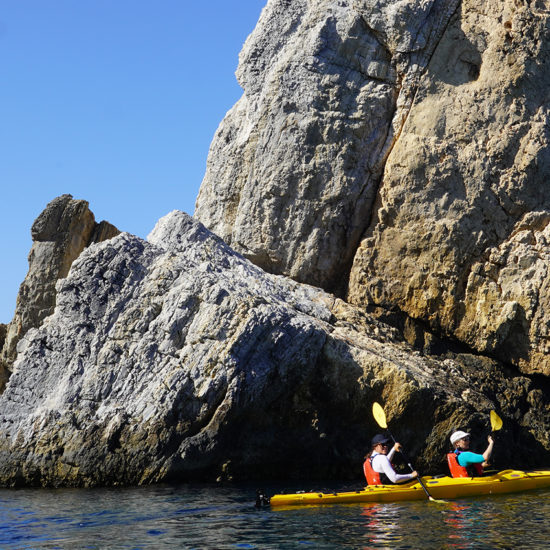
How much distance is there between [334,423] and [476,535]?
6.46 m

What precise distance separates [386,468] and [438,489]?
0.97 m

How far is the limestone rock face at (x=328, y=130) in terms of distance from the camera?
1950 centimetres

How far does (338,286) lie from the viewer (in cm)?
1966

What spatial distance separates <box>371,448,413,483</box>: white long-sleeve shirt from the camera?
482 inches

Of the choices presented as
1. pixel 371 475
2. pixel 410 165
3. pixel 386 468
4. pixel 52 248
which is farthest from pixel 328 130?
pixel 386 468

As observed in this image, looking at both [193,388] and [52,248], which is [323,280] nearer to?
[193,388]

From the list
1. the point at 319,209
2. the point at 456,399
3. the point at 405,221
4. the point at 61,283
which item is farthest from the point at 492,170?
the point at 61,283

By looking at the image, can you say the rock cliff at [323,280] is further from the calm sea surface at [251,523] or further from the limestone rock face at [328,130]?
the calm sea surface at [251,523]

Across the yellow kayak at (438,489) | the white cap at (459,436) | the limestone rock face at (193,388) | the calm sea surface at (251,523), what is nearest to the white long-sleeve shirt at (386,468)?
the yellow kayak at (438,489)

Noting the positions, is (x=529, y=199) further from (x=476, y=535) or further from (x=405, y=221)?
(x=476, y=535)

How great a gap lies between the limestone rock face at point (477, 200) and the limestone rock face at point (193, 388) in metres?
2.01

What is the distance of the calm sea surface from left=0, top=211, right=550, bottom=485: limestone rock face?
4.57 feet

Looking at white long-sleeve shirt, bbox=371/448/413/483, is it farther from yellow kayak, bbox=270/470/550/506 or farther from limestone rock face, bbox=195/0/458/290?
limestone rock face, bbox=195/0/458/290

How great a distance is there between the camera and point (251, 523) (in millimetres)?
10695
